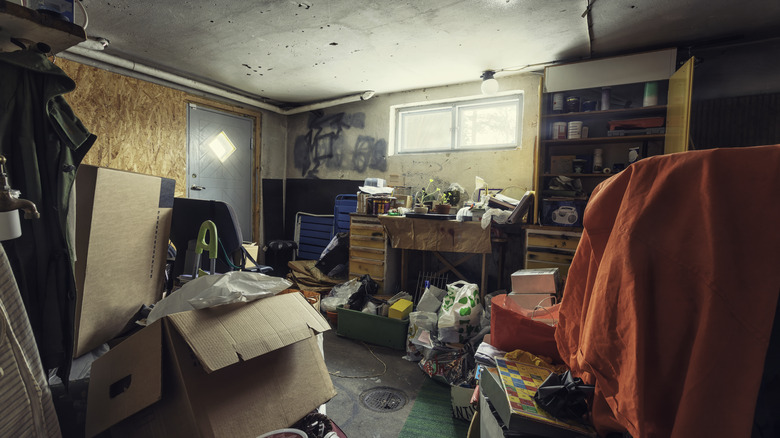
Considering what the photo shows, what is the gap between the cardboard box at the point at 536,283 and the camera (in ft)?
5.88

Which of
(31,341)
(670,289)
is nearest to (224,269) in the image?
(31,341)

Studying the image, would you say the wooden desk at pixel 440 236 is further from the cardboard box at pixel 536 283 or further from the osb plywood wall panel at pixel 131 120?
the osb plywood wall panel at pixel 131 120

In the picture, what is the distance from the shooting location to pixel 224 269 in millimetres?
2441

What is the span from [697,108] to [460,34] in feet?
6.52

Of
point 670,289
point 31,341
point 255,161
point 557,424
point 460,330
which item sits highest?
point 255,161

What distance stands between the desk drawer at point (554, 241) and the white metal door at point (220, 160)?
3.36 m

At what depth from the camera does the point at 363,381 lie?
7.17 feet

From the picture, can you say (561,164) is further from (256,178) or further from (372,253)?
(256,178)

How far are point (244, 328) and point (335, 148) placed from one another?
12.9 feet

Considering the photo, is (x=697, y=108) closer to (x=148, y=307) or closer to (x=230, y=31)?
(x=230, y=31)

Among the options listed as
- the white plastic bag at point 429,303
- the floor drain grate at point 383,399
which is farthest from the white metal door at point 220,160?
the floor drain grate at point 383,399

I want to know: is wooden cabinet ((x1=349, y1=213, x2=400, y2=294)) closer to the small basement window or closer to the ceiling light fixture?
the small basement window

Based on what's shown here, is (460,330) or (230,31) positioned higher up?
(230,31)

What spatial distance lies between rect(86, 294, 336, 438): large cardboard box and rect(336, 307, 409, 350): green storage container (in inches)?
58.9
